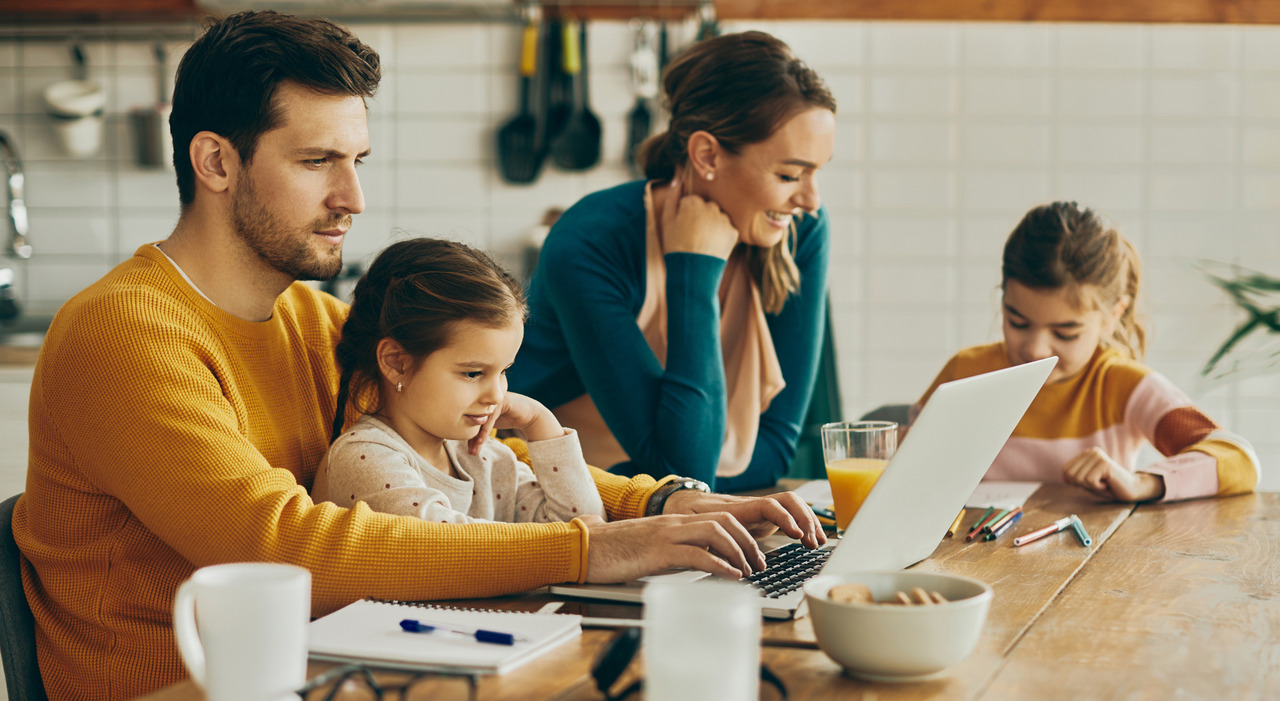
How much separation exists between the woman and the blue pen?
2.59 feet

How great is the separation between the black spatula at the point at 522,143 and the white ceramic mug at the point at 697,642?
259 centimetres

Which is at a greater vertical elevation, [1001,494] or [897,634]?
[897,634]

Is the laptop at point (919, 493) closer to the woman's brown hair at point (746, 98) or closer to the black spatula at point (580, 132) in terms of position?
the woman's brown hair at point (746, 98)

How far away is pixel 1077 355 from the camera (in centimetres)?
183

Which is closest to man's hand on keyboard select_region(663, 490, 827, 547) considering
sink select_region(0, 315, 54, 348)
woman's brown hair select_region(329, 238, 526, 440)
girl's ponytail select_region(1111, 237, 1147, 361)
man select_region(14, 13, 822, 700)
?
man select_region(14, 13, 822, 700)

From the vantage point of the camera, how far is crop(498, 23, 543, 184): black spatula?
3076 millimetres

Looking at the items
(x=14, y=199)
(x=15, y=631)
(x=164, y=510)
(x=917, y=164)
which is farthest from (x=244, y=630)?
(x=14, y=199)

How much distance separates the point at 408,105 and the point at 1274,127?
239 centimetres

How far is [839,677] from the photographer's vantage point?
0.75 meters

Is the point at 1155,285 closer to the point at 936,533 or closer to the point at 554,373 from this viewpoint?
the point at 554,373

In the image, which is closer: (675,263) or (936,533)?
(936,533)

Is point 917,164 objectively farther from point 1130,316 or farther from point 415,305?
point 415,305

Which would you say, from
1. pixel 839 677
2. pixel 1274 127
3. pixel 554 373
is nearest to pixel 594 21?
pixel 554 373

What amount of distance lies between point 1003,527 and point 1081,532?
0.09 meters
